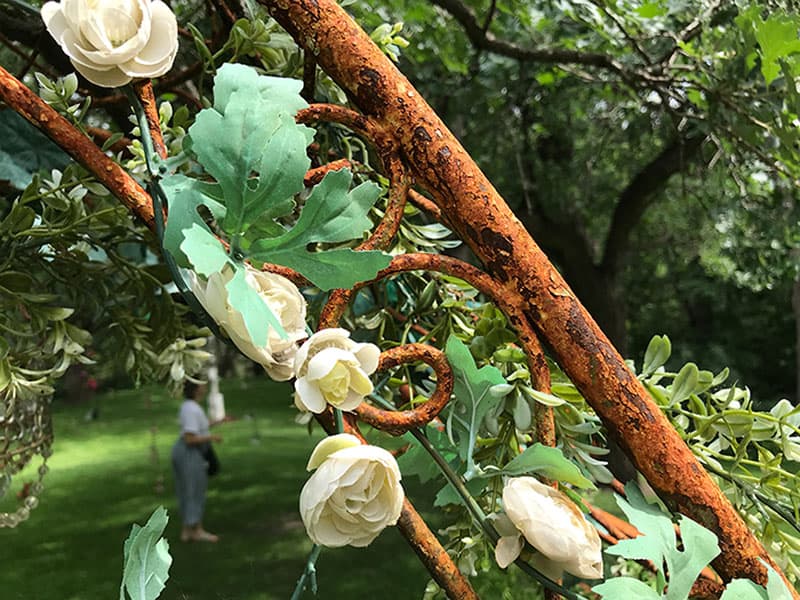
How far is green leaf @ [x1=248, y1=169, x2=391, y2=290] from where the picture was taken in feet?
0.85

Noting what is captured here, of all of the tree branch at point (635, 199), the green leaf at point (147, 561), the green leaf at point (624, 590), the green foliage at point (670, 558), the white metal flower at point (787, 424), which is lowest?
the tree branch at point (635, 199)

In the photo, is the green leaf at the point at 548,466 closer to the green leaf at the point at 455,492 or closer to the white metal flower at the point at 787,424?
the green leaf at the point at 455,492

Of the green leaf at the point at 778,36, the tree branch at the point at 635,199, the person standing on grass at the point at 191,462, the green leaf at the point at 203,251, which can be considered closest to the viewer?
the green leaf at the point at 203,251

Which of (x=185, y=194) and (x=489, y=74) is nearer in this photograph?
(x=185, y=194)

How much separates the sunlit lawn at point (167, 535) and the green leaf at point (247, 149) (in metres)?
0.32

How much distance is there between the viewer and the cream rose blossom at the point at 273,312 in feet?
0.85

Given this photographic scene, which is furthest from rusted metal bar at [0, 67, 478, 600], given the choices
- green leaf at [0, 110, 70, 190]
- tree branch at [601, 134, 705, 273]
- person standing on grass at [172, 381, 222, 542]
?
tree branch at [601, 134, 705, 273]

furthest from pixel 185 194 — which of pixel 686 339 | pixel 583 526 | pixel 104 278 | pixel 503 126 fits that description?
pixel 686 339

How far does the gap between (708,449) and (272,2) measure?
12.7 inches

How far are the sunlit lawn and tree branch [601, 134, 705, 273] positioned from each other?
7.54ft

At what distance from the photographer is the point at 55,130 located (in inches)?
12.4

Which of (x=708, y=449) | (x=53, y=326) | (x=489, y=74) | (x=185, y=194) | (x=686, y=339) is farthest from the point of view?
(x=686, y=339)

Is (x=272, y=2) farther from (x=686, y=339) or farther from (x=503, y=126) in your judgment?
(x=686, y=339)

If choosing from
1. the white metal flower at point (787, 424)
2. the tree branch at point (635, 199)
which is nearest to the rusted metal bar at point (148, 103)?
the white metal flower at point (787, 424)
